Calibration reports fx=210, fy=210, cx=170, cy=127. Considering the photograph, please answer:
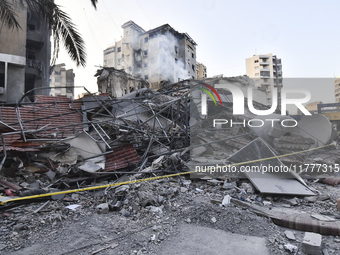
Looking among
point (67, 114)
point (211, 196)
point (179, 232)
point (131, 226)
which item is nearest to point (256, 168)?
point (211, 196)

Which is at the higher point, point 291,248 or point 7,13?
point 7,13

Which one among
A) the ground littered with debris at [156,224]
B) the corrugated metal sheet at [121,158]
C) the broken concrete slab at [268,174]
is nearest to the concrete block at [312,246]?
the ground littered with debris at [156,224]

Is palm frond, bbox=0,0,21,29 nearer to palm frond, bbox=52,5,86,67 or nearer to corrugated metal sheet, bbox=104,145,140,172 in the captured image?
palm frond, bbox=52,5,86,67

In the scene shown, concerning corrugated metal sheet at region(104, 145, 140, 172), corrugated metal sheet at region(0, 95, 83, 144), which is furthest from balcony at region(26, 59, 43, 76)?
corrugated metal sheet at region(104, 145, 140, 172)

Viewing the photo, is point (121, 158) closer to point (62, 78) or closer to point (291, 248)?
point (291, 248)

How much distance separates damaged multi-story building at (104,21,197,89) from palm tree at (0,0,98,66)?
97.4 ft

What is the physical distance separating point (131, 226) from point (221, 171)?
9.54 ft

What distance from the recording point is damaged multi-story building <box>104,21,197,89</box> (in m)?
38.3

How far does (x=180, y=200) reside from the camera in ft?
12.4

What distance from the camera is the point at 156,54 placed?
38812 mm

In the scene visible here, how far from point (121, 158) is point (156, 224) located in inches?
114

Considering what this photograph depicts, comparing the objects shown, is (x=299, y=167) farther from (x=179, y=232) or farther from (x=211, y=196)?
(x=179, y=232)

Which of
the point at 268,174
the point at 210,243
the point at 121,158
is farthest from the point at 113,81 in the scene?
the point at 210,243

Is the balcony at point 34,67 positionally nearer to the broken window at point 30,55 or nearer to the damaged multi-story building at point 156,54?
the broken window at point 30,55
